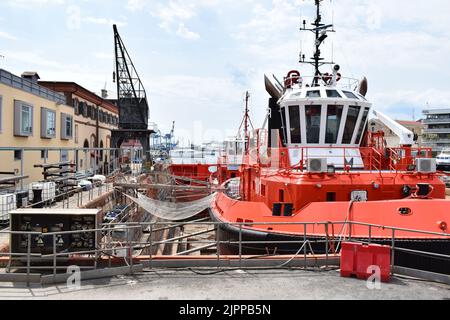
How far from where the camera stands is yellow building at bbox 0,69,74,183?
1906 cm

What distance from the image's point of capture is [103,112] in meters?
43.9

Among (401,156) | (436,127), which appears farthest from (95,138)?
(436,127)

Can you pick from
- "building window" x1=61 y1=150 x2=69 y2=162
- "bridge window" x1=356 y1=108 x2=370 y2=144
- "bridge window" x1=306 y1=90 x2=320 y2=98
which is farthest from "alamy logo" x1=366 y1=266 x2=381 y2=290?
"building window" x1=61 y1=150 x2=69 y2=162

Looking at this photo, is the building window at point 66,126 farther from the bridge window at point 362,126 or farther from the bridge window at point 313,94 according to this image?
the bridge window at point 362,126

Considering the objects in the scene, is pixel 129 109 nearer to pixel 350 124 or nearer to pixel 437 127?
pixel 350 124

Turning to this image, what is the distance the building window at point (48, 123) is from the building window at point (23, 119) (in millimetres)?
1518

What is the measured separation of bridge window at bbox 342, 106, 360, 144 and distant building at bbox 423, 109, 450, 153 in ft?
294

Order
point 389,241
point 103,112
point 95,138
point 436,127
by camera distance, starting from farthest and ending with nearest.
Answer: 1. point 436,127
2. point 103,112
3. point 95,138
4. point 389,241

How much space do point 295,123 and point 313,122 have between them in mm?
569

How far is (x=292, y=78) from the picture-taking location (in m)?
14.3

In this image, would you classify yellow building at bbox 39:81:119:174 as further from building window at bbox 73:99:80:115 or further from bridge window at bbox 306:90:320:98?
bridge window at bbox 306:90:320:98
